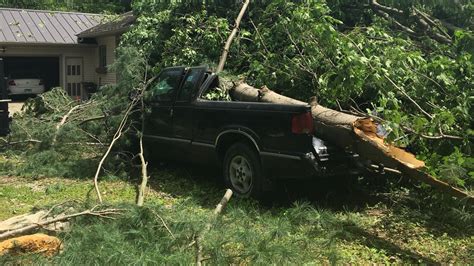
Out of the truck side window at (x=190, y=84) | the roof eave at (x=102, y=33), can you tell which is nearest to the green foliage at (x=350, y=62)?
the truck side window at (x=190, y=84)

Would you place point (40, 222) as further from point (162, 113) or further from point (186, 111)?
point (162, 113)

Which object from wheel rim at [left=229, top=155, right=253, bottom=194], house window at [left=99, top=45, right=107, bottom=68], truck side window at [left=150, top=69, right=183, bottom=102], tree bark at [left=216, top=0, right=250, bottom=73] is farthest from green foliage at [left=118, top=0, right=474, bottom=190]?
house window at [left=99, top=45, right=107, bottom=68]

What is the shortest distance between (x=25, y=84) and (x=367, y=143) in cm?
2359

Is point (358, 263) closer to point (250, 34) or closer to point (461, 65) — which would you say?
point (461, 65)

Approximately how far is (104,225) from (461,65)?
4.55 m

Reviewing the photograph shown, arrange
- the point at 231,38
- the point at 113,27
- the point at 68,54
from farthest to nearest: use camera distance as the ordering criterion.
Result: the point at 68,54 → the point at 113,27 → the point at 231,38

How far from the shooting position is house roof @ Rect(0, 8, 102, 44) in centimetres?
2245

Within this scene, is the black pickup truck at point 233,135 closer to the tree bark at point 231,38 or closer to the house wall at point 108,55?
the tree bark at point 231,38

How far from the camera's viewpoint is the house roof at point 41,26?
22.5 meters

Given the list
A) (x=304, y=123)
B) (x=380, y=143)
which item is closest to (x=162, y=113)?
(x=304, y=123)

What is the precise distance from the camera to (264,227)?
5055 millimetres

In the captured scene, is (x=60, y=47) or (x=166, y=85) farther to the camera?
(x=60, y=47)

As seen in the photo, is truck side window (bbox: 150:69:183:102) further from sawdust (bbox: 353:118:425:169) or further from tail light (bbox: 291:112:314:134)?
sawdust (bbox: 353:118:425:169)

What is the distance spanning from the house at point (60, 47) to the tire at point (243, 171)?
52.2 feet
